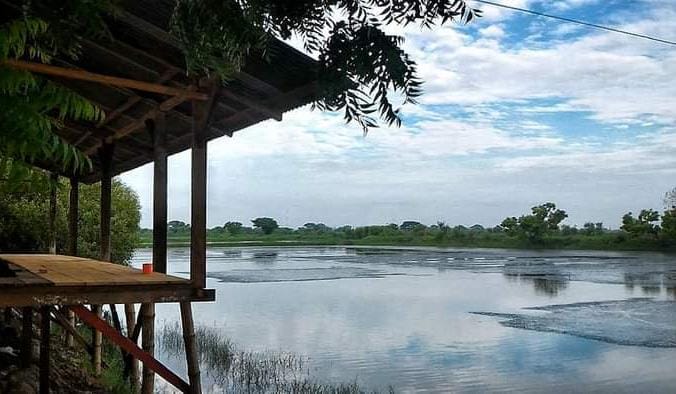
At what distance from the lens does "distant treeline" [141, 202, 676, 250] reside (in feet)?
168

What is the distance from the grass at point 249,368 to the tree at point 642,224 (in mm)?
43394

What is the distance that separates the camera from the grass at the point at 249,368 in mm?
10945

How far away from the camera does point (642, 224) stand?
51438 millimetres

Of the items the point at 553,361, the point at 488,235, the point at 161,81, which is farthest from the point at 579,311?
the point at 488,235

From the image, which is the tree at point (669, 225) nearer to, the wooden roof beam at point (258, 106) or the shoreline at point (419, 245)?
the shoreline at point (419, 245)

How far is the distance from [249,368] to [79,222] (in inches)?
274

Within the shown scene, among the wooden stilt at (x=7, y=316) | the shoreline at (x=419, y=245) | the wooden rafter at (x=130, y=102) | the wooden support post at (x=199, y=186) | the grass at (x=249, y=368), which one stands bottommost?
the grass at (x=249, y=368)

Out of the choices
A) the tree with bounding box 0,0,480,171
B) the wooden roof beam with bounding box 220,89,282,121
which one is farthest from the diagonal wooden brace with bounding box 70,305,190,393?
the tree with bounding box 0,0,480,171

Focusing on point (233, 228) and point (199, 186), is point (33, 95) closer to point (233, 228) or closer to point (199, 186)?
point (199, 186)

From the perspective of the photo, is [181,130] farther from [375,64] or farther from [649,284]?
[649,284]

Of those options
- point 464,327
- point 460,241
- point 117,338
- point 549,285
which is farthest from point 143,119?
point 460,241

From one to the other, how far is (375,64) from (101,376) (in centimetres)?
802

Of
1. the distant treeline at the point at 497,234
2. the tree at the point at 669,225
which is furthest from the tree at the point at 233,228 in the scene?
the tree at the point at 669,225

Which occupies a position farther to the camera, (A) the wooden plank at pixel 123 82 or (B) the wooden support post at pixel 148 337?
(B) the wooden support post at pixel 148 337
